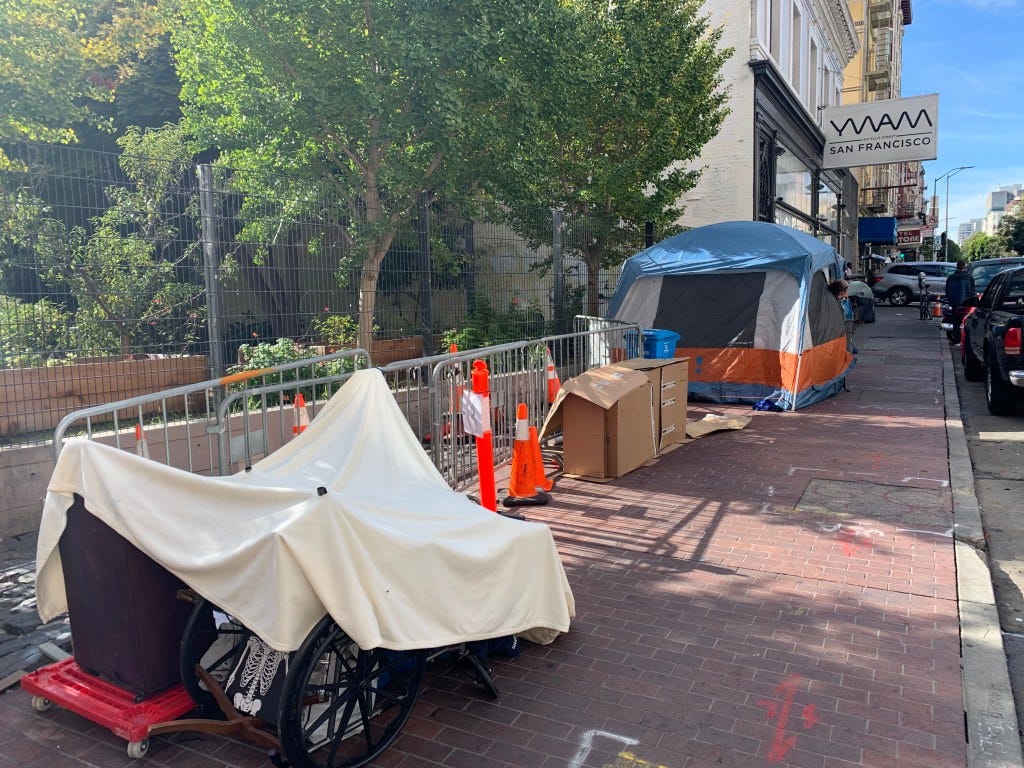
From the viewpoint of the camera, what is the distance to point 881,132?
970 inches

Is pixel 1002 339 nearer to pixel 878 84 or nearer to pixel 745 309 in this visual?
pixel 745 309

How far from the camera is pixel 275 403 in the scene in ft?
25.6

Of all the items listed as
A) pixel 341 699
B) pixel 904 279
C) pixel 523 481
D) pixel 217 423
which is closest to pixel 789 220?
pixel 904 279

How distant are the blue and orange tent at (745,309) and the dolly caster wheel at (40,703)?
9830 millimetres

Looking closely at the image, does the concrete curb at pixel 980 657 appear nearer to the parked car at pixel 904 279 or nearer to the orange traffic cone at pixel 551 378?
the orange traffic cone at pixel 551 378

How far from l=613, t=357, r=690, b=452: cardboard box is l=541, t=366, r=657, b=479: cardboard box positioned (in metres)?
0.45

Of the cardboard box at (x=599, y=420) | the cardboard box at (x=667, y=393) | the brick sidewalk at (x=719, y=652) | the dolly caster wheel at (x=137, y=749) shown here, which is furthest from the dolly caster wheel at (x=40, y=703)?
the cardboard box at (x=667, y=393)

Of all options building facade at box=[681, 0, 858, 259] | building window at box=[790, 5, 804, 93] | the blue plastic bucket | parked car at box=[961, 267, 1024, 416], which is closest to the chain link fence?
the blue plastic bucket

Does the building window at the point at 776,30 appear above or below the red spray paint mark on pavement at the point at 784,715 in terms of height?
above

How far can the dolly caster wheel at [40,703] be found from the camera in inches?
143

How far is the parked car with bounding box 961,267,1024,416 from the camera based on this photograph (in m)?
10.0

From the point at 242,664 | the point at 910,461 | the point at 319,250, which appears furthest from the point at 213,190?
the point at 910,461

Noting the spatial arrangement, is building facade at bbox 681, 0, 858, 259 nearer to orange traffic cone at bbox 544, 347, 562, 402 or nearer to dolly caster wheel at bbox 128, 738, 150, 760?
orange traffic cone at bbox 544, 347, 562, 402

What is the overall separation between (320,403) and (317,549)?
4.51 m
